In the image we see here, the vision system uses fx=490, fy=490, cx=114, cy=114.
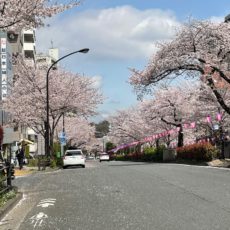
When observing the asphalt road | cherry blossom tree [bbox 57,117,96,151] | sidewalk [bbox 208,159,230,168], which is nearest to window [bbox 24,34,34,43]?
cherry blossom tree [bbox 57,117,96,151]

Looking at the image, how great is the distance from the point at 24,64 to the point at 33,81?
6.18ft

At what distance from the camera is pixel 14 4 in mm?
12125

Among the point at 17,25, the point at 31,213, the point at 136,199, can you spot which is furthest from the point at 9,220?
the point at 17,25

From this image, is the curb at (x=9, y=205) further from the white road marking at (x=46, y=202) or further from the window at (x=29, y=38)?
the window at (x=29, y=38)

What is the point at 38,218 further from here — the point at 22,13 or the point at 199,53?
the point at 199,53

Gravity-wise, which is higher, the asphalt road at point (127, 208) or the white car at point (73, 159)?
the white car at point (73, 159)

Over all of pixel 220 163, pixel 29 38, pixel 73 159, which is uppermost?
pixel 29 38

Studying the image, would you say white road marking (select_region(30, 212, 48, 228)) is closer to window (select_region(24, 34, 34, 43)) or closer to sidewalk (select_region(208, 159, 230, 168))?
sidewalk (select_region(208, 159, 230, 168))

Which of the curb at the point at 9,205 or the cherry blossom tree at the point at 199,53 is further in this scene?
the cherry blossom tree at the point at 199,53

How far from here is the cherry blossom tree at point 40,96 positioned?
42375 millimetres

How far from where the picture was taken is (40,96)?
42375 mm

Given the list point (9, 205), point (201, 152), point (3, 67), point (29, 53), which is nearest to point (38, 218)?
point (9, 205)

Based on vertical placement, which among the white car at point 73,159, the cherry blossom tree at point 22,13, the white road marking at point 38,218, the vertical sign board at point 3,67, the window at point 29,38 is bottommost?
the white road marking at point 38,218

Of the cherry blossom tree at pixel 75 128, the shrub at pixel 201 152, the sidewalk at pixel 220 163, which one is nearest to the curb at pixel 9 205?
the sidewalk at pixel 220 163
